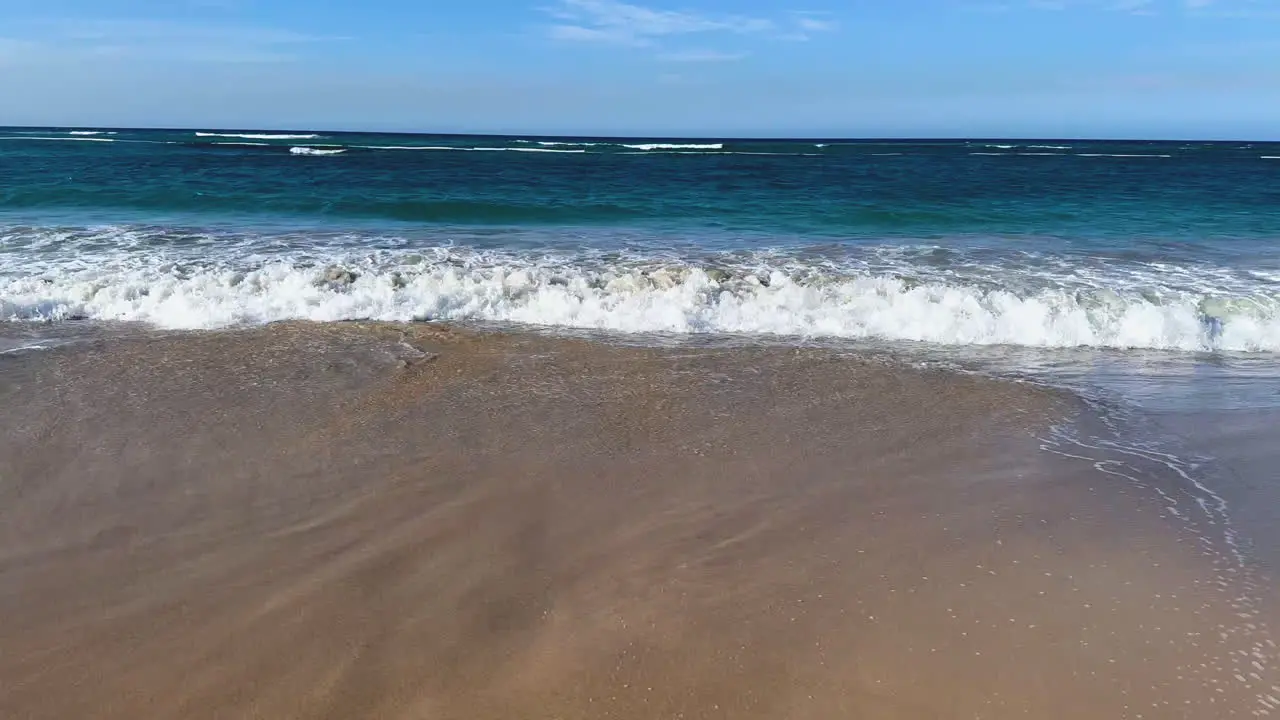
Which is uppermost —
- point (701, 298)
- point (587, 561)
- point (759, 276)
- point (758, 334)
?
point (759, 276)

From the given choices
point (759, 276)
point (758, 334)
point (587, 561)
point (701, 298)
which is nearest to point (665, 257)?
point (759, 276)

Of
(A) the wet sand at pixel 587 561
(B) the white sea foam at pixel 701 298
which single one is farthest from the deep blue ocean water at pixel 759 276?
(A) the wet sand at pixel 587 561

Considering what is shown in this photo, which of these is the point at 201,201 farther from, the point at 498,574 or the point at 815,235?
the point at 498,574

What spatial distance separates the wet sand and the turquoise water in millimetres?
2034

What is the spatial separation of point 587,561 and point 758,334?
3.81 m

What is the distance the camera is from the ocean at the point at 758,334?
3.90 meters

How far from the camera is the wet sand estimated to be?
2.44m

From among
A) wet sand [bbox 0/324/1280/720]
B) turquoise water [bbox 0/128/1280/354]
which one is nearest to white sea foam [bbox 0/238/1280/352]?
turquoise water [bbox 0/128/1280/354]

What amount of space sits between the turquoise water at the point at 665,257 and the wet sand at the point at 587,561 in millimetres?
2034

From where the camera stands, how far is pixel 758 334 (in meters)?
6.63

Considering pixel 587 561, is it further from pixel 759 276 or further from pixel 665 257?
pixel 665 257

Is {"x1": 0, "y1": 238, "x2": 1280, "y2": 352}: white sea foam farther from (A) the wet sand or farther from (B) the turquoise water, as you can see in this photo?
(A) the wet sand

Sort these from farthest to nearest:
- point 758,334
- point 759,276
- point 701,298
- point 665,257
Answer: point 665,257, point 759,276, point 701,298, point 758,334

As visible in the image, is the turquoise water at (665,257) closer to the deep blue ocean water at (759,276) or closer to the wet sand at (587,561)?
the deep blue ocean water at (759,276)
